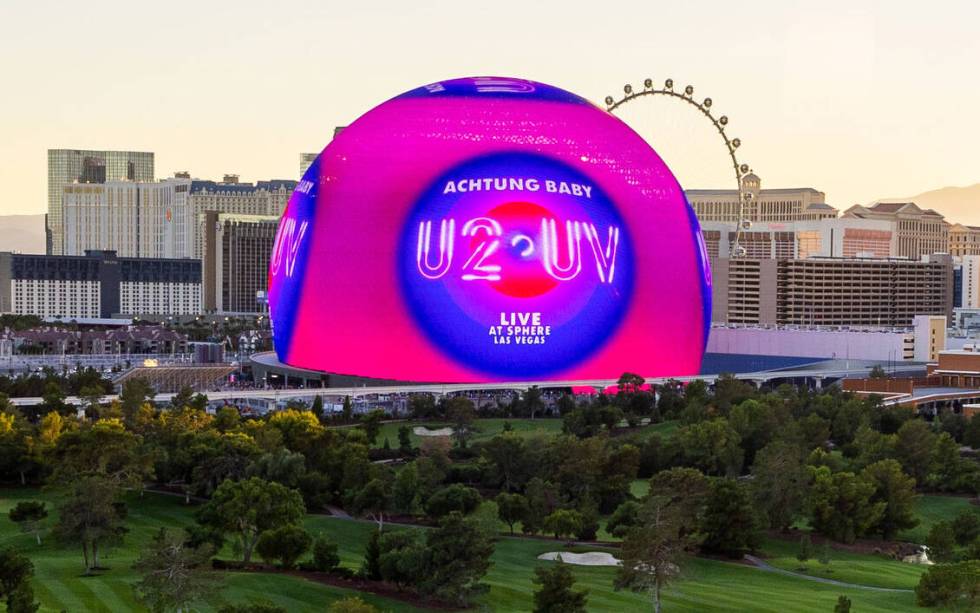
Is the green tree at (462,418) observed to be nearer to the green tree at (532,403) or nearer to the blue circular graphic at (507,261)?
the blue circular graphic at (507,261)

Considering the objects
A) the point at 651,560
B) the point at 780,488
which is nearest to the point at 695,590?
the point at 651,560

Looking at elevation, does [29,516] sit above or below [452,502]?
below

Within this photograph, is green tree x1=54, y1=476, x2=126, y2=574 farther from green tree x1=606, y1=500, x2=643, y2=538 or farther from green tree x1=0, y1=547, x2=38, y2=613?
green tree x1=606, y1=500, x2=643, y2=538

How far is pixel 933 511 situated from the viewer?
55.6 metres

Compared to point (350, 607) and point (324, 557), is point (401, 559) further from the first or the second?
point (350, 607)

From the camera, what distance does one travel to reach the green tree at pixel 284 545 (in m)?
41.4

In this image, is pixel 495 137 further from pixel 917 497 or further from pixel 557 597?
pixel 557 597

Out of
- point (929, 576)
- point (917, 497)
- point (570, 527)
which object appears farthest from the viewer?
point (917, 497)

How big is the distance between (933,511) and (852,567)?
35.6ft

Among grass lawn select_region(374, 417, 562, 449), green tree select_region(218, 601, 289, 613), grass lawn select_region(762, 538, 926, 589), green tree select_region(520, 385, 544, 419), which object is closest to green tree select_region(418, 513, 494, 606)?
green tree select_region(218, 601, 289, 613)

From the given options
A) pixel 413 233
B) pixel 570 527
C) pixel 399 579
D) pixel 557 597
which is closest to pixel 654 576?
pixel 557 597

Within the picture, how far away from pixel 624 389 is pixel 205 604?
42970 millimetres

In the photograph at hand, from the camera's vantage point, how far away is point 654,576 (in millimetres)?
37875

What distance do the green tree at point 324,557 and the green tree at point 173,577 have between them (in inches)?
170
